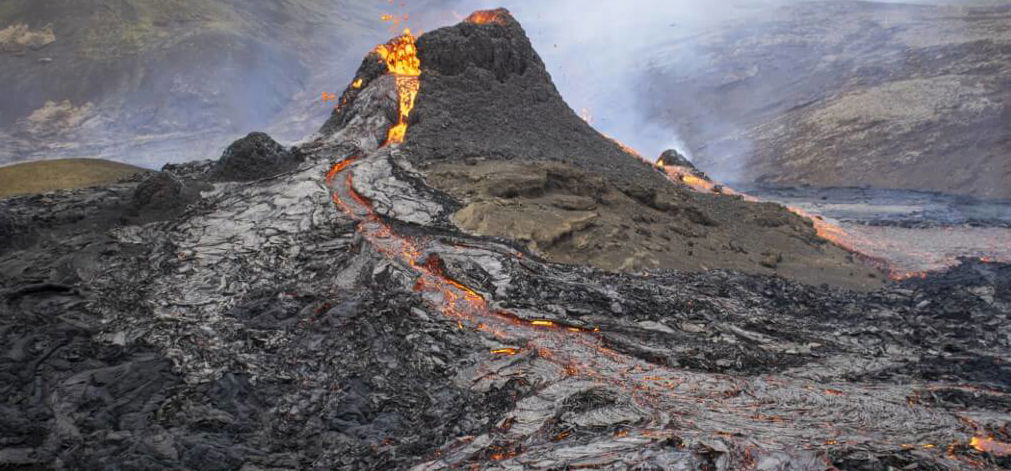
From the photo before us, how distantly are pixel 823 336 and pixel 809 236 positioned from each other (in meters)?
9.60

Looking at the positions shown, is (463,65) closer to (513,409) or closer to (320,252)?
(320,252)

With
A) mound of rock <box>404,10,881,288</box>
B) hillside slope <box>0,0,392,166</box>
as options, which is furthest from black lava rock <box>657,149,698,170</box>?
hillside slope <box>0,0,392,166</box>

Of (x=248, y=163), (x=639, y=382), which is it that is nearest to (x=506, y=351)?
(x=639, y=382)

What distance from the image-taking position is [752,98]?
60.6 metres

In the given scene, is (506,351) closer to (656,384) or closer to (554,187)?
(656,384)

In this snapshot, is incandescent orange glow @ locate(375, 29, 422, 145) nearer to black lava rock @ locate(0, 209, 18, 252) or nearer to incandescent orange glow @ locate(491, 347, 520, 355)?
black lava rock @ locate(0, 209, 18, 252)

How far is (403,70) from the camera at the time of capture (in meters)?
23.2

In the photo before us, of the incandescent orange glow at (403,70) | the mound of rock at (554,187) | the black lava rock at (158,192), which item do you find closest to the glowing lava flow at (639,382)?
the mound of rock at (554,187)

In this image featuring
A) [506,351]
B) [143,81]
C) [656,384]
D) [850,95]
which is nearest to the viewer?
[656,384]

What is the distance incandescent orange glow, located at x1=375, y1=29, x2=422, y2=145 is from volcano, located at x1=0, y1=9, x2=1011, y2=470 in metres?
1.66

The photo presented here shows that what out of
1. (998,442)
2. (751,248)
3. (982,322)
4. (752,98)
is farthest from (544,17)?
(998,442)

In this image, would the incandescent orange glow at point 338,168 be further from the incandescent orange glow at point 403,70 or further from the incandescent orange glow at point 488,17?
the incandescent orange glow at point 488,17

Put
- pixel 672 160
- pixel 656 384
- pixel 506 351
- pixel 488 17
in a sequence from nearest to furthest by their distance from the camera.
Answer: pixel 656 384 < pixel 506 351 < pixel 488 17 < pixel 672 160

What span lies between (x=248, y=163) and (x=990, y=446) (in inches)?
660
